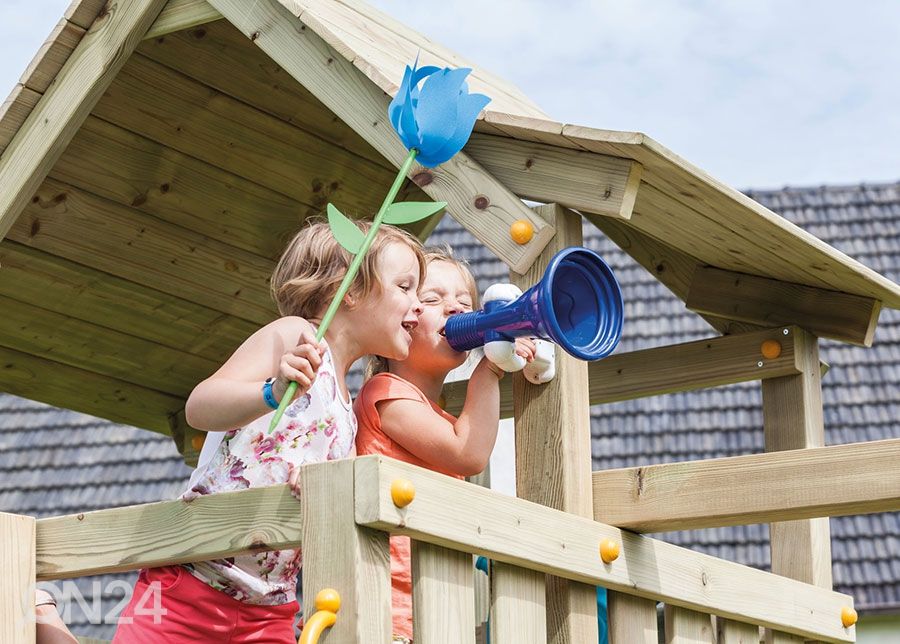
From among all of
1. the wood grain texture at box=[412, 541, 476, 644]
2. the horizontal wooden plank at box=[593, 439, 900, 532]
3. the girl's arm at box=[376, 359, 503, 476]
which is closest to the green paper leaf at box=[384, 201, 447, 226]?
the girl's arm at box=[376, 359, 503, 476]

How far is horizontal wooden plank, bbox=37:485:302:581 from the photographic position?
7.77ft

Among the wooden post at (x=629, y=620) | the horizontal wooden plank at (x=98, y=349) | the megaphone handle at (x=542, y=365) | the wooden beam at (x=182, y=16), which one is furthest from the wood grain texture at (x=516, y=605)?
the horizontal wooden plank at (x=98, y=349)

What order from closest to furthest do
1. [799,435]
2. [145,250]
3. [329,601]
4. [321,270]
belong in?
[329,601] → [321,270] → [799,435] → [145,250]

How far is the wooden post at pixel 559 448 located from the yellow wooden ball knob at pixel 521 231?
0.14 ft

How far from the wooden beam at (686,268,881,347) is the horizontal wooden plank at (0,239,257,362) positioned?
1541 mm

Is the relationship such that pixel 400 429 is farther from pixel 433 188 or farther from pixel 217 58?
pixel 217 58

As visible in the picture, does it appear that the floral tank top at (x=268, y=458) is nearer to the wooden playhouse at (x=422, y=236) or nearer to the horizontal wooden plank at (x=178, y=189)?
the wooden playhouse at (x=422, y=236)

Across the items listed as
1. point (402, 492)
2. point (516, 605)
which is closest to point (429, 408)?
point (516, 605)

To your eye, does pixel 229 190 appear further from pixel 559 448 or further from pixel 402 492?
pixel 402 492

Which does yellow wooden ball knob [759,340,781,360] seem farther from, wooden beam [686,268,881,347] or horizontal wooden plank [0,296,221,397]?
horizontal wooden plank [0,296,221,397]

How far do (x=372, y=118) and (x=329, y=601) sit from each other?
52.0 inches

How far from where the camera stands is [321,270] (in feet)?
10.2

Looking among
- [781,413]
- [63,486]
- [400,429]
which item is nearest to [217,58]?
[400,429]

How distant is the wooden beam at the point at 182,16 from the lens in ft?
11.5
